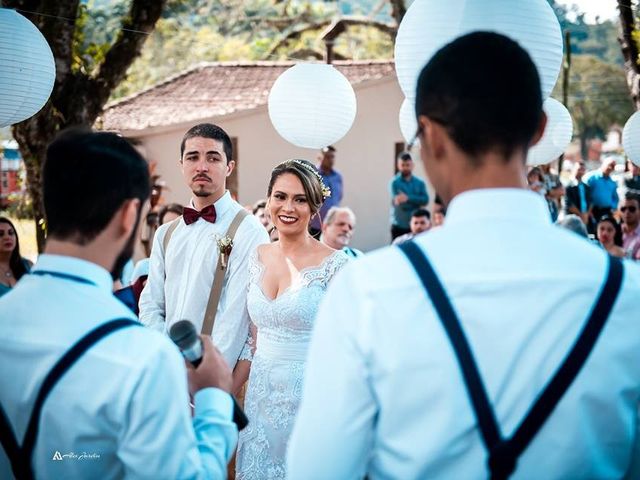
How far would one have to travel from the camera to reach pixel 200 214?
14.6 ft

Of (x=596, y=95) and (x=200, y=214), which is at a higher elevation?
(x=596, y=95)

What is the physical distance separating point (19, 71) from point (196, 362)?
3493 mm

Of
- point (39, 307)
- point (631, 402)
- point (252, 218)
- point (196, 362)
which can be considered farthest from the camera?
→ point (252, 218)

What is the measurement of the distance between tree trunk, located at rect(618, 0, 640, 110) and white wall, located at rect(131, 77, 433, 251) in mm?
5694

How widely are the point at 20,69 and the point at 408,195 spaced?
23.5ft

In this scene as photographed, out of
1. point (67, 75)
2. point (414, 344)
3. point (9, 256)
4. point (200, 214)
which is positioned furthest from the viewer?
point (67, 75)

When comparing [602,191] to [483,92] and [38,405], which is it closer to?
[483,92]

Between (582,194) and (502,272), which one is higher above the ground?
(502,272)

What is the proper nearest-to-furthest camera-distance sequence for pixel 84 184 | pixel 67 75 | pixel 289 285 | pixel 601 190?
pixel 84 184
pixel 289 285
pixel 67 75
pixel 601 190

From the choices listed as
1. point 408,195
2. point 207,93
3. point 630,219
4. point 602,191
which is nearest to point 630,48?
point 630,219

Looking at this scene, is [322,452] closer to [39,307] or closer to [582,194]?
[39,307]

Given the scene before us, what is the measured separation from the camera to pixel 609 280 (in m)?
1.68

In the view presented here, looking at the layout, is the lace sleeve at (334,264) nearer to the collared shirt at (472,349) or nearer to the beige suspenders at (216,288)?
the beige suspenders at (216,288)

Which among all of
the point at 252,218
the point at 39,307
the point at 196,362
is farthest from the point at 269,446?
the point at 39,307
